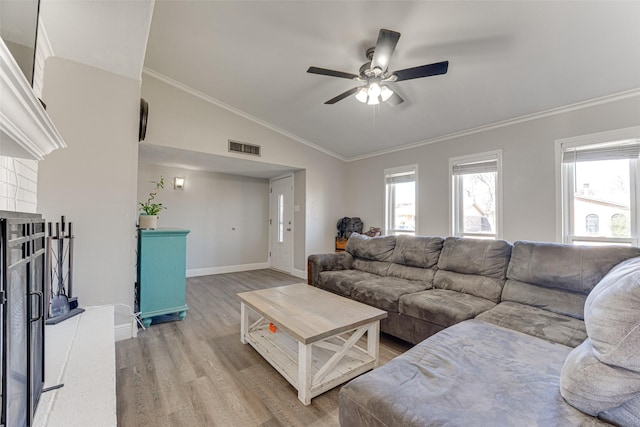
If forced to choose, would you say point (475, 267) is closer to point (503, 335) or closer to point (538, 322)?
point (538, 322)

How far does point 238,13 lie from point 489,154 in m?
3.51

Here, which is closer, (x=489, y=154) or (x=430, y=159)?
(x=489, y=154)

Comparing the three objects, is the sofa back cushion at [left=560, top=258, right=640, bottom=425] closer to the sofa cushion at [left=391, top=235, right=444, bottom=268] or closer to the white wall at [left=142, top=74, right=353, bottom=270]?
the sofa cushion at [left=391, top=235, right=444, bottom=268]

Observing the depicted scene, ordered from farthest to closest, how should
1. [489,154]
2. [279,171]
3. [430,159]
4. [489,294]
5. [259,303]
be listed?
1. [279,171]
2. [430,159]
3. [489,154]
4. [489,294]
5. [259,303]

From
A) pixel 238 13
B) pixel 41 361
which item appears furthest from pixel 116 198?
pixel 238 13

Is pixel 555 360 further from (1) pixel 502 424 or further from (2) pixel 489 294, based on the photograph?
(2) pixel 489 294

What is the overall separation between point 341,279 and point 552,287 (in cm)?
187

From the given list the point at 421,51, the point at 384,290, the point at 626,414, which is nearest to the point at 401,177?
Answer: the point at 421,51

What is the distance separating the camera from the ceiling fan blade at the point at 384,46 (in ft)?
6.51

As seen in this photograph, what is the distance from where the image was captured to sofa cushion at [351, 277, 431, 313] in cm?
250

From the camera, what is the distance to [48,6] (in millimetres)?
1897

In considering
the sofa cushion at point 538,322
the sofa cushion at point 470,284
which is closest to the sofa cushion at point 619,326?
the sofa cushion at point 538,322

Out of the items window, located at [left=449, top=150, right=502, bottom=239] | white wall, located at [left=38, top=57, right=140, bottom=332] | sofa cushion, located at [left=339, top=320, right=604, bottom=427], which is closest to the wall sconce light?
white wall, located at [left=38, top=57, right=140, bottom=332]

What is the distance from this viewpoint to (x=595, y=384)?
0.94 meters
